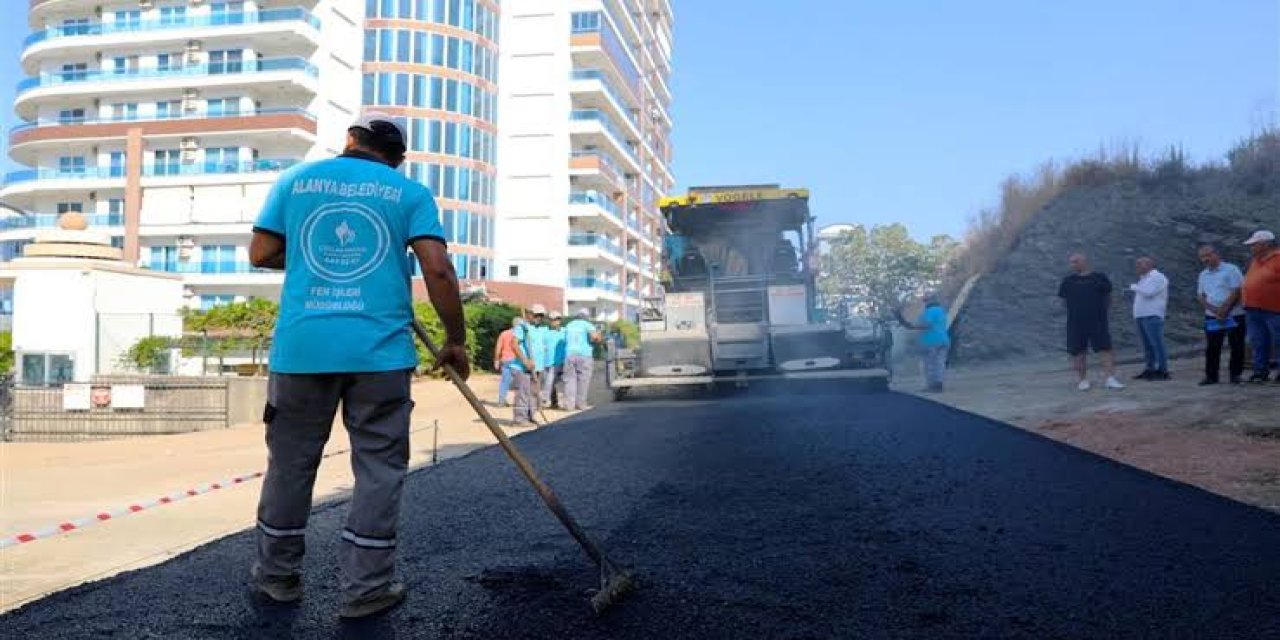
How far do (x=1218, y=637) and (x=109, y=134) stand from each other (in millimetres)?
50475

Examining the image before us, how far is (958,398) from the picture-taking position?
36.8 ft

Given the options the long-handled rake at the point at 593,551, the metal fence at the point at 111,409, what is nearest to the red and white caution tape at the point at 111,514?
the long-handled rake at the point at 593,551

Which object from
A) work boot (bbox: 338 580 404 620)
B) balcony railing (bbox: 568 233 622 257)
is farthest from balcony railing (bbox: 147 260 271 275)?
work boot (bbox: 338 580 404 620)

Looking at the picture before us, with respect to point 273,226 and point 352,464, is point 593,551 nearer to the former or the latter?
point 352,464

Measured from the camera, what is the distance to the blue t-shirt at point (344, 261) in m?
3.05

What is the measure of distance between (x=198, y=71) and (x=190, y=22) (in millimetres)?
2573

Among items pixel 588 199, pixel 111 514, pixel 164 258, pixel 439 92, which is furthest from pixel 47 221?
pixel 111 514

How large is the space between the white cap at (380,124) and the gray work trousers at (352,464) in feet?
3.00

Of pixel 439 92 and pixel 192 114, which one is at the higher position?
pixel 439 92

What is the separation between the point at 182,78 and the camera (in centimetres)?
4316

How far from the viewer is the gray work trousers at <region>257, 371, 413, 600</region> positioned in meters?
3.04

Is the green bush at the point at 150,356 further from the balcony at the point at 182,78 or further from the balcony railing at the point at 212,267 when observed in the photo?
the balcony at the point at 182,78

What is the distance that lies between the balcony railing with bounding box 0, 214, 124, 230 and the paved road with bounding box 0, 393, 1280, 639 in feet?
151

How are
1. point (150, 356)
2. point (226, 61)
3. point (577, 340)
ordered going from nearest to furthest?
point (577, 340)
point (150, 356)
point (226, 61)
